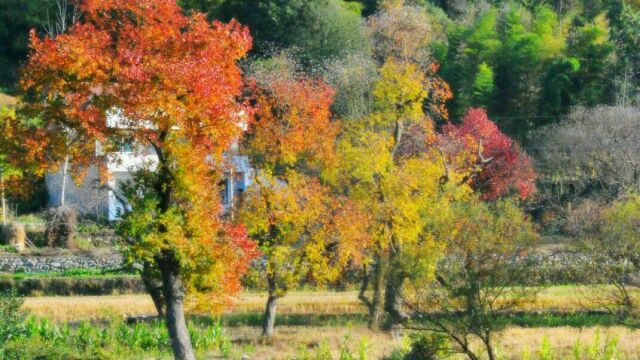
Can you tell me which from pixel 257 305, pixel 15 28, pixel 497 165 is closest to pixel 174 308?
pixel 257 305

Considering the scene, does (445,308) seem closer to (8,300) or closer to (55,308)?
(8,300)

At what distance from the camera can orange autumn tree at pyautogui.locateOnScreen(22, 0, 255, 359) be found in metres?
18.5

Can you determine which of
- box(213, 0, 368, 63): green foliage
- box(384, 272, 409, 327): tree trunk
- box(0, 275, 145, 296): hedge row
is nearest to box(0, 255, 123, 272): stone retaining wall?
box(0, 275, 145, 296): hedge row

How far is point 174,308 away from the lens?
20.3 meters

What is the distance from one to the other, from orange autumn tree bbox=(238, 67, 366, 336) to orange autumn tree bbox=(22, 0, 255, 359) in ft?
16.5

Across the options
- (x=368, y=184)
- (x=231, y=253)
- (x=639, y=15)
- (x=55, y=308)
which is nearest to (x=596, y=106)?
(x=639, y=15)

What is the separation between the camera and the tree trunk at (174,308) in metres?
20.2

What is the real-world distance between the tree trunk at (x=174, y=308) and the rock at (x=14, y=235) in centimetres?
2714

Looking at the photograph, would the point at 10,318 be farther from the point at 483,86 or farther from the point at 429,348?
the point at 483,86

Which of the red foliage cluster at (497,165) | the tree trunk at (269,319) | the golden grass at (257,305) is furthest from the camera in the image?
the red foliage cluster at (497,165)

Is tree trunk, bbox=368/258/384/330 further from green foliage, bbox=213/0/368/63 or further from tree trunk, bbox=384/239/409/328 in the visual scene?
green foliage, bbox=213/0/368/63

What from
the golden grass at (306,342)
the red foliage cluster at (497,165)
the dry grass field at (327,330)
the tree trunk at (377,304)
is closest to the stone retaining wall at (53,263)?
the dry grass field at (327,330)

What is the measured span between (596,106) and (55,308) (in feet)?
105

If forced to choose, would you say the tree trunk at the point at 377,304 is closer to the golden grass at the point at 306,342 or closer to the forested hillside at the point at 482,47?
the golden grass at the point at 306,342
